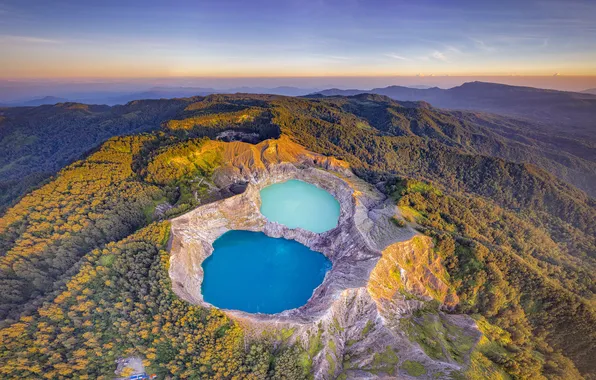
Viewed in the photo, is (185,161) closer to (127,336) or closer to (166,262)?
(166,262)

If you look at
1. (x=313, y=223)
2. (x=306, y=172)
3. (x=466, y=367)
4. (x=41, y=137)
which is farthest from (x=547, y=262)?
(x=41, y=137)

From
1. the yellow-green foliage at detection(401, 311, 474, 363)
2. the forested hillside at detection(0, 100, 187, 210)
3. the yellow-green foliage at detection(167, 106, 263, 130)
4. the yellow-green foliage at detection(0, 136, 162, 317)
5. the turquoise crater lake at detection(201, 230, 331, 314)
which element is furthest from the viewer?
the forested hillside at detection(0, 100, 187, 210)

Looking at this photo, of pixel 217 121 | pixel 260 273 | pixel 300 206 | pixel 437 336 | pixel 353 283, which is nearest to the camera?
pixel 437 336

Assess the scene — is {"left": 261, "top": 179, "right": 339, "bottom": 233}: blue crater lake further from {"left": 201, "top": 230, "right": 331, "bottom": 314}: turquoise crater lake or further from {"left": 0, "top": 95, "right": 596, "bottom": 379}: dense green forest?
{"left": 0, "top": 95, "right": 596, "bottom": 379}: dense green forest

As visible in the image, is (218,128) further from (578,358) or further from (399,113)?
(399,113)

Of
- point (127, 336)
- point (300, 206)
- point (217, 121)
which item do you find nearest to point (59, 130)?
point (217, 121)

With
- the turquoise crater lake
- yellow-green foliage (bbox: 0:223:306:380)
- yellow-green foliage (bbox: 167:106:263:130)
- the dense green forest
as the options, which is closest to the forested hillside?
yellow-green foliage (bbox: 167:106:263:130)
